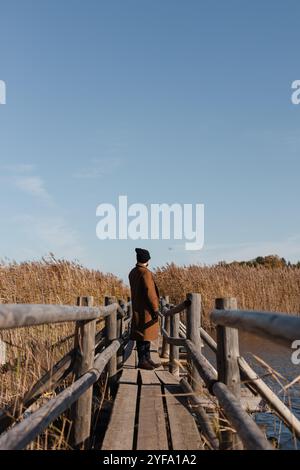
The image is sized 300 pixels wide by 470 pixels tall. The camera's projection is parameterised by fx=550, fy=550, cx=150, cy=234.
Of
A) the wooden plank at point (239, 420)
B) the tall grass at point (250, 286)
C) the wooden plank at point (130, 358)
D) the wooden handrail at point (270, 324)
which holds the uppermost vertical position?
the tall grass at point (250, 286)

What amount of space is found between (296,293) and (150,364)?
14.3 metres

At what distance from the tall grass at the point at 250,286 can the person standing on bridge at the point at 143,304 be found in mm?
11239

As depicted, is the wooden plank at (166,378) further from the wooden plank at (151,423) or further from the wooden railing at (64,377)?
the wooden railing at (64,377)

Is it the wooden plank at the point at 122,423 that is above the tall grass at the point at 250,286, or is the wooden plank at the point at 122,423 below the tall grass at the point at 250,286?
below

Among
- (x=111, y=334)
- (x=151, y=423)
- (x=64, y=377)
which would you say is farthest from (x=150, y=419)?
(x=111, y=334)

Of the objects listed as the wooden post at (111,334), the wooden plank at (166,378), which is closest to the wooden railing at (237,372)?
the wooden plank at (166,378)

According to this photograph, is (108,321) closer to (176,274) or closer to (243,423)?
(243,423)

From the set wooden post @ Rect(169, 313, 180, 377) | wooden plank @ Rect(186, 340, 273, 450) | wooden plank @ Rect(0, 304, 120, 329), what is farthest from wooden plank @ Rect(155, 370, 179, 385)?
wooden plank @ Rect(0, 304, 120, 329)

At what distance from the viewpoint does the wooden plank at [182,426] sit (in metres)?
4.00

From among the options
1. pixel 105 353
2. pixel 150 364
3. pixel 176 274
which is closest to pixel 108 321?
pixel 150 364

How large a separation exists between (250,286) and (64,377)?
16693 millimetres

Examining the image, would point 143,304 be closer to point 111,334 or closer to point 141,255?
point 141,255

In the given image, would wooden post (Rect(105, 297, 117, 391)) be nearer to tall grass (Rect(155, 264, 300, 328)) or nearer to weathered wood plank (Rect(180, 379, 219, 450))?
weathered wood plank (Rect(180, 379, 219, 450))

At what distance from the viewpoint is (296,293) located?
21047 millimetres
